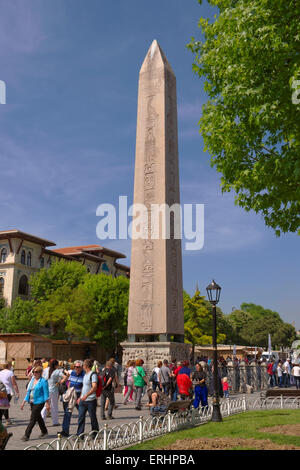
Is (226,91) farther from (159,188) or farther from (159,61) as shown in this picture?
(159,61)

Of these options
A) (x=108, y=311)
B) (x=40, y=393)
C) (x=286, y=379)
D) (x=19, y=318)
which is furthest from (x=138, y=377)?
(x=19, y=318)

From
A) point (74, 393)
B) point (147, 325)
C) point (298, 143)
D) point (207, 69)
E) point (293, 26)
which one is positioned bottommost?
point (74, 393)

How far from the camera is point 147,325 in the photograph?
20.1 m

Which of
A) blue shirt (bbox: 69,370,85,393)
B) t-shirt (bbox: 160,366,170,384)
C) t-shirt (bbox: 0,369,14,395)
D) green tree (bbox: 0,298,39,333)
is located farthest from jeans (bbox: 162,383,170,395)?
green tree (bbox: 0,298,39,333)

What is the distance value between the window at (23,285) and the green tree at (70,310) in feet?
22.2

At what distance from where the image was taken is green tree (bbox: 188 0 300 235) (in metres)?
9.82

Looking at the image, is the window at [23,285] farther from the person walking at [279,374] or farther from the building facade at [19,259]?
the person walking at [279,374]

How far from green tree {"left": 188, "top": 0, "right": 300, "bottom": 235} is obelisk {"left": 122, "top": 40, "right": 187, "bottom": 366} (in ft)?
26.4

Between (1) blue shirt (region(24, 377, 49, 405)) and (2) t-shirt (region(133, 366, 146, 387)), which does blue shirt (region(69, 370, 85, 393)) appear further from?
(2) t-shirt (region(133, 366, 146, 387))

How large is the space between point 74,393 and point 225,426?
3.76m

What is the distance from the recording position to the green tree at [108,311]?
5225 cm

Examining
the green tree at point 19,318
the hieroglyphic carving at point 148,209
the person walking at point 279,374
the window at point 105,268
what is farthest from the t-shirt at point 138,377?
the window at point 105,268

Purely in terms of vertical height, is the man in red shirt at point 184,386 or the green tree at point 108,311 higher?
the green tree at point 108,311

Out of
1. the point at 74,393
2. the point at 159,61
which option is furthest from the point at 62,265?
the point at 74,393
